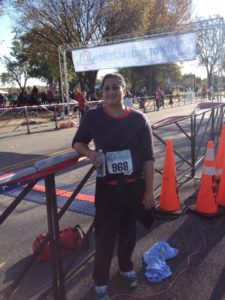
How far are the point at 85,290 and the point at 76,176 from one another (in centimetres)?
401

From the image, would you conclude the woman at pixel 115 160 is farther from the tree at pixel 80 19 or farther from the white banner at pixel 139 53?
the tree at pixel 80 19

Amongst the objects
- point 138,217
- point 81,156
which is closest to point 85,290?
point 138,217

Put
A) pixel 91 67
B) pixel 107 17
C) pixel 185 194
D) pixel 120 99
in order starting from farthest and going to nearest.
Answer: pixel 107 17 → pixel 91 67 → pixel 185 194 → pixel 120 99

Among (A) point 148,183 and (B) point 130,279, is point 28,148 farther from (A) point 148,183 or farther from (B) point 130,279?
(A) point 148,183

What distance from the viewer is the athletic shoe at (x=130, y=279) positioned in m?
3.22

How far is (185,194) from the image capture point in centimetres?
565

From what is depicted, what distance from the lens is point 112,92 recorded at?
9.39 ft

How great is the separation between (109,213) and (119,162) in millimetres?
431

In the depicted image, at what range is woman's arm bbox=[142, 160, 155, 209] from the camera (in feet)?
9.64

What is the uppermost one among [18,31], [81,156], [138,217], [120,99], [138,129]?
[18,31]

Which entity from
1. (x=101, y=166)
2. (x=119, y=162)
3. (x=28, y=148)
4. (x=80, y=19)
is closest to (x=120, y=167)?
(x=119, y=162)

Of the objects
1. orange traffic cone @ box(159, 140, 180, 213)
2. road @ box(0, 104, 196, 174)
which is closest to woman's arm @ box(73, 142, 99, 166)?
orange traffic cone @ box(159, 140, 180, 213)

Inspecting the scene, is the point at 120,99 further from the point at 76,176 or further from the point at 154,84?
the point at 154,84

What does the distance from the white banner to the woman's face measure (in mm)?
12107
